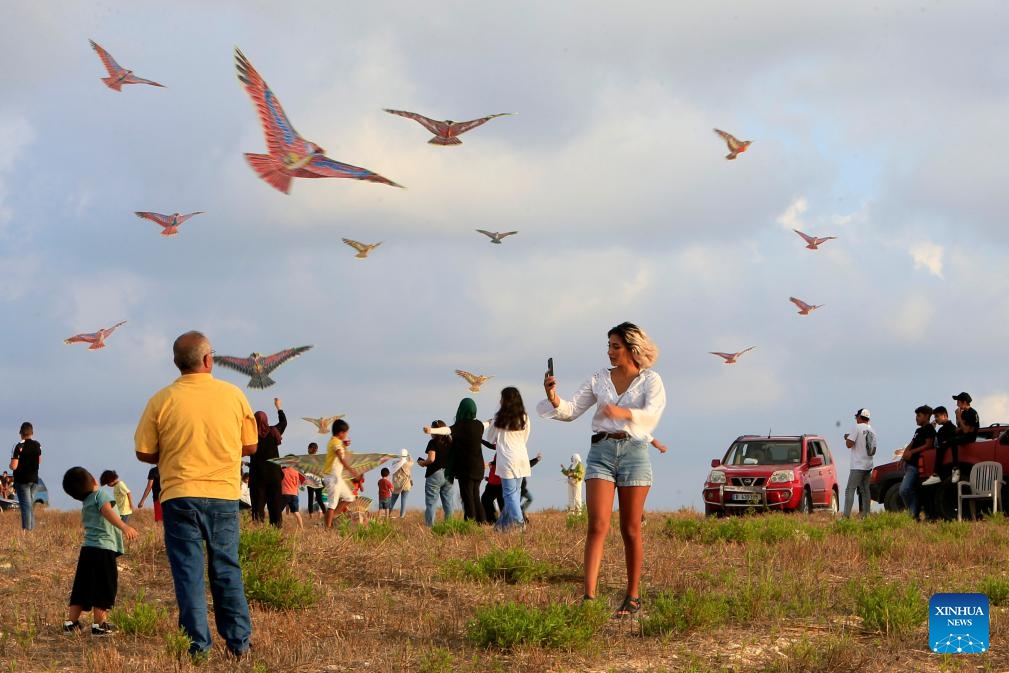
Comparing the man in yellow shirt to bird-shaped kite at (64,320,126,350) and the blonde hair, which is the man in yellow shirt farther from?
bird-shaped kite at (64,320,126,350)

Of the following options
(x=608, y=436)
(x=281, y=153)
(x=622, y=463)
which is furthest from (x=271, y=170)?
(x=622, y=463)

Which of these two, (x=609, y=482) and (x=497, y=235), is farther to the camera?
(x=497, y=235)

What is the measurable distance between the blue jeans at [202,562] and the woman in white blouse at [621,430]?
233 centimetres

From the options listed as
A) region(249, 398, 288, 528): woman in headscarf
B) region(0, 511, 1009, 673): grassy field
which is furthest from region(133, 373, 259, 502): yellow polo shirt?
region(249, 398, 288, 528): woman in headscarf

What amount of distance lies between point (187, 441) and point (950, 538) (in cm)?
900

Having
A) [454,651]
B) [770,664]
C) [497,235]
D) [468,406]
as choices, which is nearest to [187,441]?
[454,651]

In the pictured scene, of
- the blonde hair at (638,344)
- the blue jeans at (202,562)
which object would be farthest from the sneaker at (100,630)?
the blonde hair at (638,344)

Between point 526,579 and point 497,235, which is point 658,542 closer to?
point 526,579

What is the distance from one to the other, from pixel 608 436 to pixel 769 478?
1392cm

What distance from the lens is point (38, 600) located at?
9.37 metres

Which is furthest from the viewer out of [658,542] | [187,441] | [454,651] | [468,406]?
[468,406]

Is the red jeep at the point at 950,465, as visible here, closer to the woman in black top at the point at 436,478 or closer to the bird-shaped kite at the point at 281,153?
the woman in black top at the point at 436,478

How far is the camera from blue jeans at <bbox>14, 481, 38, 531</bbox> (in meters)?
17.4

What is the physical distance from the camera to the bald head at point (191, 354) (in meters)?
7.26
